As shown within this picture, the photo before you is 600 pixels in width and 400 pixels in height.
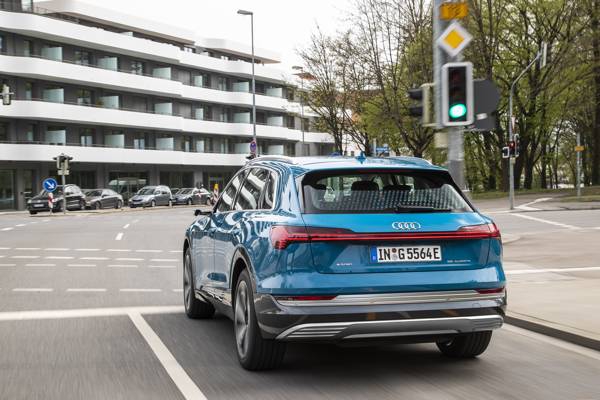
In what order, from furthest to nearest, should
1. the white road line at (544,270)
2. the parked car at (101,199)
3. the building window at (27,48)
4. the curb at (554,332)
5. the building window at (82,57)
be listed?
the building window at (82,57), the building window at (27,48), the parked car at (101,199), the white road line at (544,270), the curb at (554,332)

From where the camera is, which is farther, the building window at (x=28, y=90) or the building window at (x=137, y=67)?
the building window at (x=137, y=67)

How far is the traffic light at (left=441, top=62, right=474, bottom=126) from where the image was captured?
363 inches

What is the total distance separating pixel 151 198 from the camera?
192 feet

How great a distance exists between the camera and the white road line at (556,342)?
257 inches

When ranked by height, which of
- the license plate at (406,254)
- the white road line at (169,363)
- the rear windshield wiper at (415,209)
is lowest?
the white road line at (169,363)

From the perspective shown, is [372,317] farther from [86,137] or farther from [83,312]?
[86,137]

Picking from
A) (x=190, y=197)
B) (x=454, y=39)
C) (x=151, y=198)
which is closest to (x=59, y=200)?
(x=151, y=198)

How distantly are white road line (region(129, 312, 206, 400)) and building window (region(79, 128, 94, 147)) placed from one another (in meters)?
56.5

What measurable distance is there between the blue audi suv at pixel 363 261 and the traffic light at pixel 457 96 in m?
3.25

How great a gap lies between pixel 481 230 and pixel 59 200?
45179 mm

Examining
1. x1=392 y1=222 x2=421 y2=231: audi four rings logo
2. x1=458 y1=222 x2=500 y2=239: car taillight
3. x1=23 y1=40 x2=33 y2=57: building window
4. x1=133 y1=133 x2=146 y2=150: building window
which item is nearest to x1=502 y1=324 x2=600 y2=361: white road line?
x1=458 y1=222 x2=500 y2=239: car taillight

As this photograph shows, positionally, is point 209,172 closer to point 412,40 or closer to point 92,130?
point 92,130

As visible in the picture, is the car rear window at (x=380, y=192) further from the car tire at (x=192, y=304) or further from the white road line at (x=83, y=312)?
the white road line at (x=83, y=312)

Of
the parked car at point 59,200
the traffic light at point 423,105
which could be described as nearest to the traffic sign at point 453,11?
the traffic light at point 423,105
